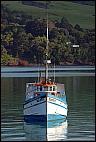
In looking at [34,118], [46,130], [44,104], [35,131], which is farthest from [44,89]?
[35,131]

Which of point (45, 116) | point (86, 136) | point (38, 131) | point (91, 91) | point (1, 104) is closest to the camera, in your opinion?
point (86, 136)

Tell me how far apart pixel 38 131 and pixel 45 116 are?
213 inches

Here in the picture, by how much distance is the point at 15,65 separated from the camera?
199750mm

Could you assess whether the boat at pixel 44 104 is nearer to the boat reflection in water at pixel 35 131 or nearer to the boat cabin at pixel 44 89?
the boat cabin at pixel 44 89

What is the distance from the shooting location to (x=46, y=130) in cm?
5166

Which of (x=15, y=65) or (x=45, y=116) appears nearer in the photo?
(x=45, y=116)

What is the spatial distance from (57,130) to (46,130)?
0.78 meters

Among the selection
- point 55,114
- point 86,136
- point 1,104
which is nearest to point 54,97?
point 55,114

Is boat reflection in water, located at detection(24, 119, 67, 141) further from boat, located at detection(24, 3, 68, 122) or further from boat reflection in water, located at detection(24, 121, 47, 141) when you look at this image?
boat, located at detection(24, 3, 68, 122)

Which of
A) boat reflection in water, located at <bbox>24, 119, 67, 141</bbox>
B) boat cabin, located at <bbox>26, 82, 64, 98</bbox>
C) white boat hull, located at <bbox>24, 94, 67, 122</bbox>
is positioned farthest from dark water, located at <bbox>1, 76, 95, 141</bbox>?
boat cabin, located at <bbox>26, 82, 64, 98</bbox>

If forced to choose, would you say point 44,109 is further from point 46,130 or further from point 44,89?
point 46,130

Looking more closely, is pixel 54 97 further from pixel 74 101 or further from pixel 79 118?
pixel 74 101

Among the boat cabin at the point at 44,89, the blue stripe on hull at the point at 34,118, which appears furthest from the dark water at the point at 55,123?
the boat cabin at the point at 44,89

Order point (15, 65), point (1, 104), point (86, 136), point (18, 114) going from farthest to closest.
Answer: point (15, 65) → point (1, 104) → point (18, 114) → point (86, 136)
